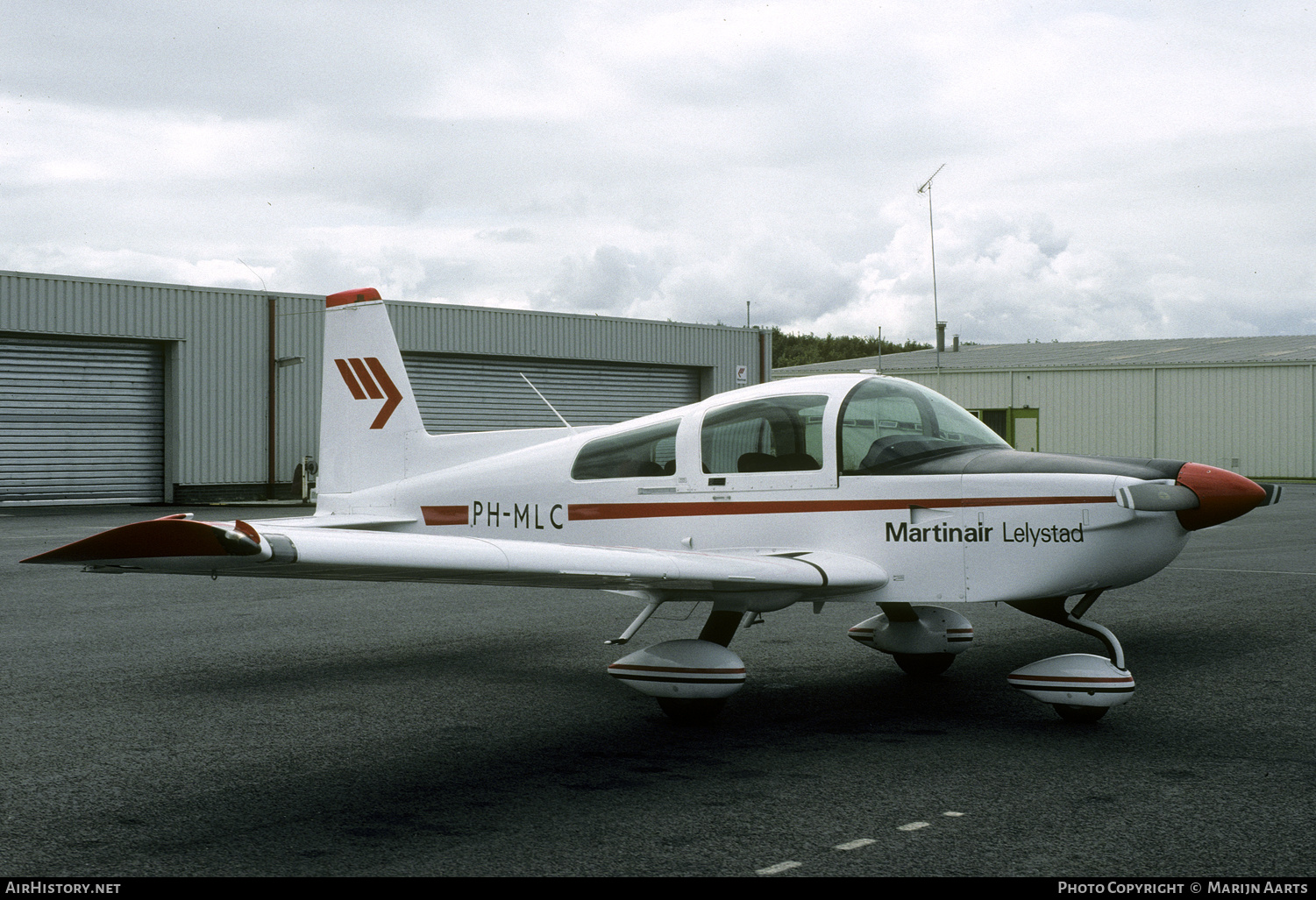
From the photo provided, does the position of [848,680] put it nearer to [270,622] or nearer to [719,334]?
[270,622]

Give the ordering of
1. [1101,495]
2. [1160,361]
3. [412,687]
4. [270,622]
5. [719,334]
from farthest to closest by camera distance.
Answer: [1160,361] < [719,334] < [270,622] < [412,687] < [1101,495]

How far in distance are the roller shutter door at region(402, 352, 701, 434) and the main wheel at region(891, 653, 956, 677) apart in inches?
843

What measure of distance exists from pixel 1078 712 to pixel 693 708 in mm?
1790

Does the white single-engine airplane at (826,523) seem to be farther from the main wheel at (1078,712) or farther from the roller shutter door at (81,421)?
the roller shutter door at (81,421)

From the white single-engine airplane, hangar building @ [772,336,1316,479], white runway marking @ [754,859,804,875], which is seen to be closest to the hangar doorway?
hangar building @ [772,336,1316,479]

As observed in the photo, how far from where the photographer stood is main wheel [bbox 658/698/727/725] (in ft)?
18.5

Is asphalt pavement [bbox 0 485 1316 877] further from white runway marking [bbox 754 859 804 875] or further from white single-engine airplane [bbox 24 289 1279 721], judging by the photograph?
white single-engine airplane [bbox 24 289 1279 721]

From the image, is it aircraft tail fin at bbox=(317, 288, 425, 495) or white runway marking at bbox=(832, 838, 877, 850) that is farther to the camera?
aircraft tail fin at bbox=(317, 288, 425, 495)

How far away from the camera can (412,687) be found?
21.5 feet

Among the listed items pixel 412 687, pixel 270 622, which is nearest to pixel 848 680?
pixel 412 687

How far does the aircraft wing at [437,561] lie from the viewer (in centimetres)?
370

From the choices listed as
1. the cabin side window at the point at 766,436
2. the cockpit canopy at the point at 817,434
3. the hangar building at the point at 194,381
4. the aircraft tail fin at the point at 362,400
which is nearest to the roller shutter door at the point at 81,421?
the hangar building at the point at 194,381

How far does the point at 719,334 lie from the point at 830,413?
90.3ft

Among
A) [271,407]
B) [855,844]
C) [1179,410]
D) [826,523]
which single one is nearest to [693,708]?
[826,523]
